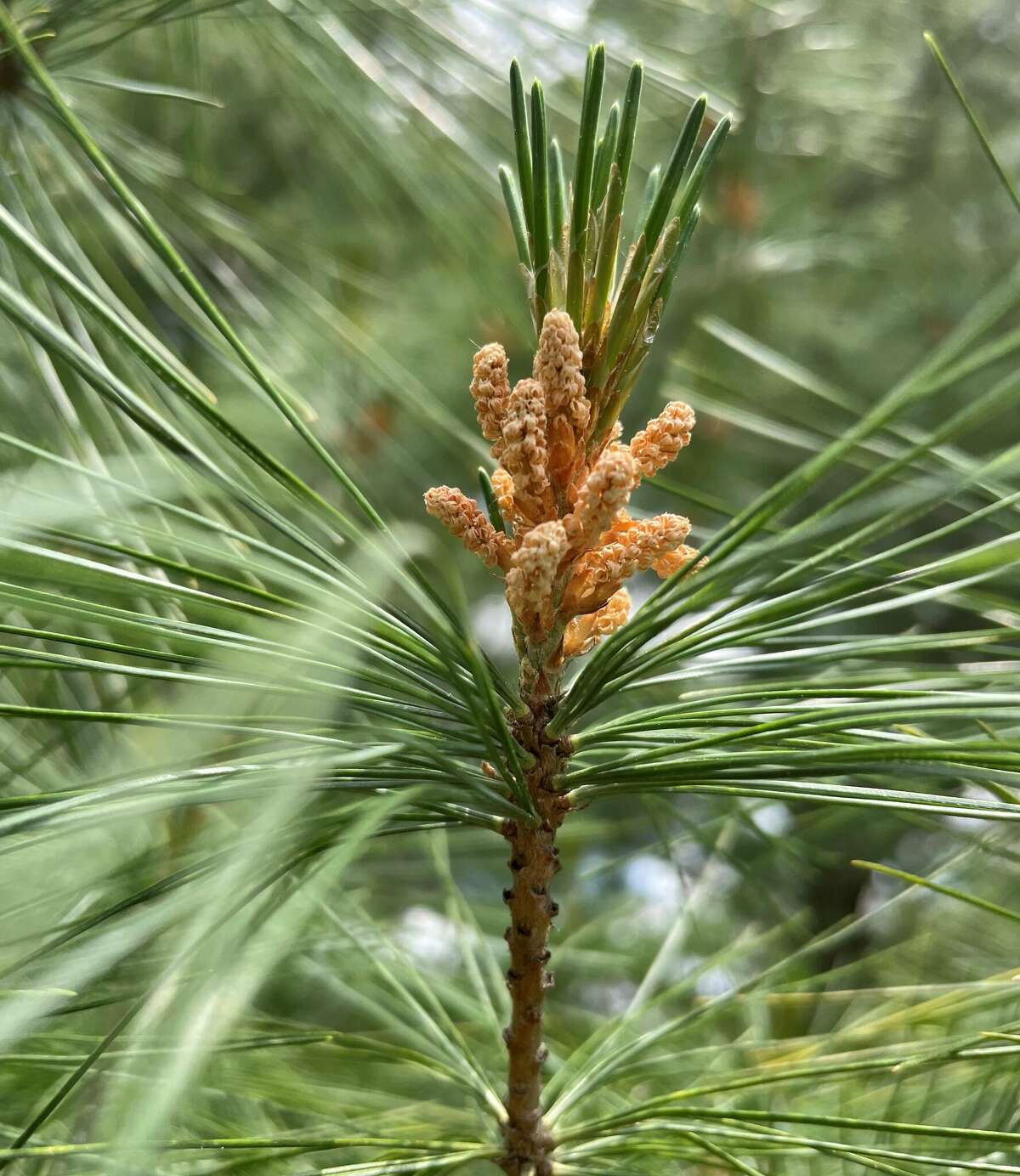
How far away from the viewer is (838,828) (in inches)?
41.8

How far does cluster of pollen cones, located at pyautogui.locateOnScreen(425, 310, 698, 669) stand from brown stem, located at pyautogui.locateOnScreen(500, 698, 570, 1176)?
0.12ft

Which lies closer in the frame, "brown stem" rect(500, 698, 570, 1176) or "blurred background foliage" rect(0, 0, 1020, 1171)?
"brown stem" rect(500, 698, 570, 1176)

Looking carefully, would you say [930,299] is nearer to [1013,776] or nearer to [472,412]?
[472,412]

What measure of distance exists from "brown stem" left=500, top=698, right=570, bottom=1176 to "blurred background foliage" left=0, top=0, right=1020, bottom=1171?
3.1 inches

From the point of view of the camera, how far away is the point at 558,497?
499mm

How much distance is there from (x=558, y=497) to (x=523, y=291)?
0.69m

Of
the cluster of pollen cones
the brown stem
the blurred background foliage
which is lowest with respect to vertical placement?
the brown stem

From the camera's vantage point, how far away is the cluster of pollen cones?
445 mm

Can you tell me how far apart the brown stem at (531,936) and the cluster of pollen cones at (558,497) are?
38mm

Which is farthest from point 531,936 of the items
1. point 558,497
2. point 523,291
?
point 523,291

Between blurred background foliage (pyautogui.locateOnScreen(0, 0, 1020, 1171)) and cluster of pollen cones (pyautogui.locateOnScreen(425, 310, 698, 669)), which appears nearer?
cluster of pollen cones (pyautogui.locateOnScreen(425, 310, 698, 669))

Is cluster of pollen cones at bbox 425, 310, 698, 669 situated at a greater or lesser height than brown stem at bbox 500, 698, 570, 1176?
greater

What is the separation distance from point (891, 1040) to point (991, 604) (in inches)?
15.0

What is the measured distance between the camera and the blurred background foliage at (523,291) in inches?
30.1
